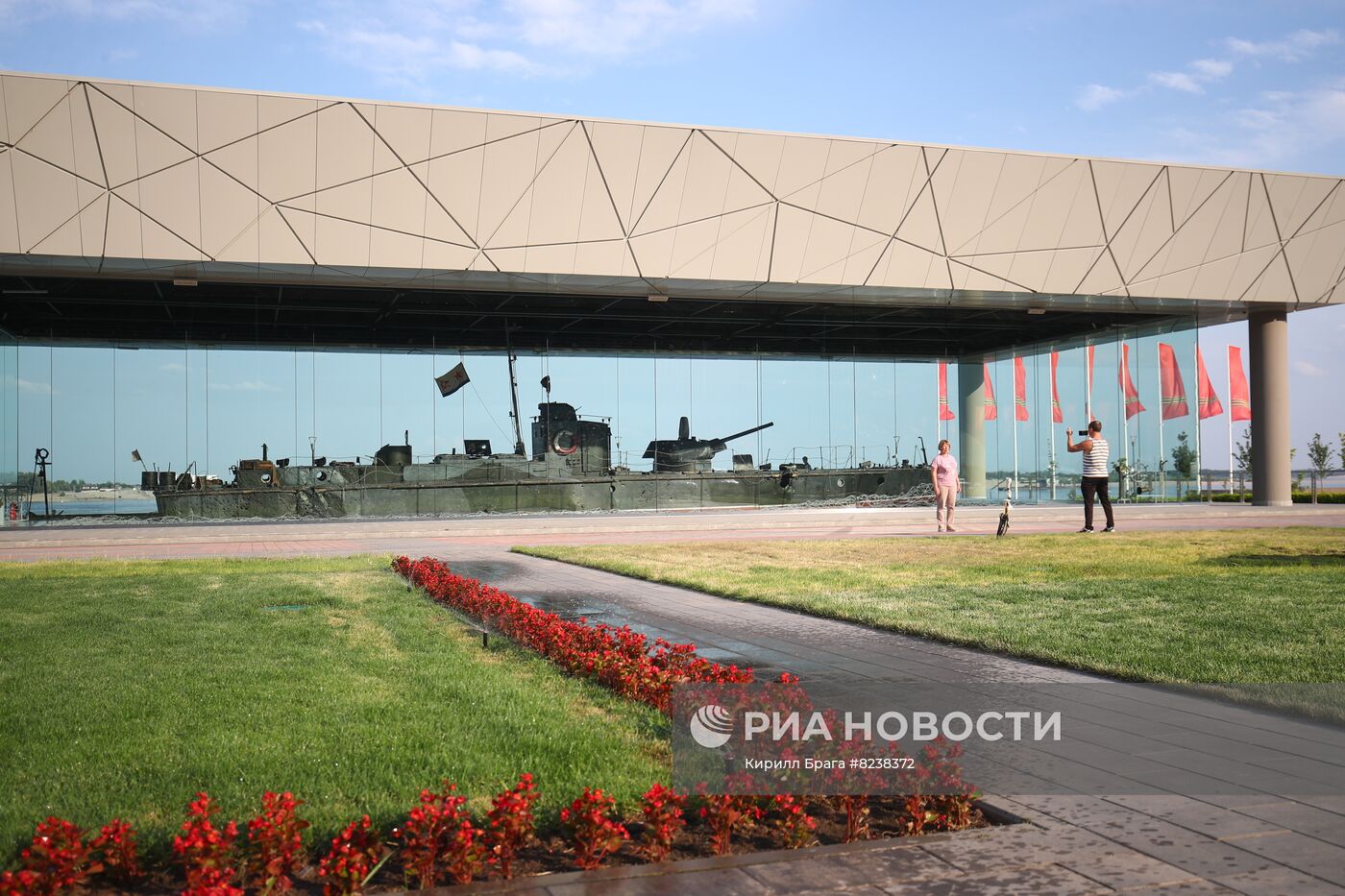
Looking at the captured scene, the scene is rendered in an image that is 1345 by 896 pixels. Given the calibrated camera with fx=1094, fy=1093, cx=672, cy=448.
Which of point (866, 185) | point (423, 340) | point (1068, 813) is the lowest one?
point (1068, 813)

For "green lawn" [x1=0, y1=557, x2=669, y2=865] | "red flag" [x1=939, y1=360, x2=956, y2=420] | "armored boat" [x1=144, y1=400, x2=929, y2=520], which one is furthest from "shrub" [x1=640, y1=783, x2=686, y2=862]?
"red flag" [x1=939, y1=360, x2=956, y2=420]

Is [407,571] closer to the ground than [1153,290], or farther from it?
closer to the ground

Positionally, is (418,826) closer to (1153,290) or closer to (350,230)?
(350,230)

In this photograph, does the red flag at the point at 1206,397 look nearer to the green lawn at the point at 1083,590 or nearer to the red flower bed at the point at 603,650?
the green lawn at the point at 1083,590

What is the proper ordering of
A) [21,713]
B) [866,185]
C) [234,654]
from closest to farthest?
[21,713] → [234,654] → [866,185]

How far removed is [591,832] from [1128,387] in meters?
32.0

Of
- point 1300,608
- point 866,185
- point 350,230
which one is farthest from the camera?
point 866,185

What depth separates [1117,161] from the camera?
2750 cm

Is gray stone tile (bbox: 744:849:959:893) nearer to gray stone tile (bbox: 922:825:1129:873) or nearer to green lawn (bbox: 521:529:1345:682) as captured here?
gray stone tile (bbox: 922:825:1129:873)

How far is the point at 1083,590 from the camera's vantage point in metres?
11.6

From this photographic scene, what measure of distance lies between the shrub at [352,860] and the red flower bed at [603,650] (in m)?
2.30

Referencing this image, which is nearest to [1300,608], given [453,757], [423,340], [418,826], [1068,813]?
[1068,813]

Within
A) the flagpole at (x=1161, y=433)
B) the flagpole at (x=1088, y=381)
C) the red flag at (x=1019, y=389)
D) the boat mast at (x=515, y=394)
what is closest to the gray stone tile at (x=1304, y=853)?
the boat mast at (x=515, y=394)

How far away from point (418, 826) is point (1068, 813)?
251 centimetres
